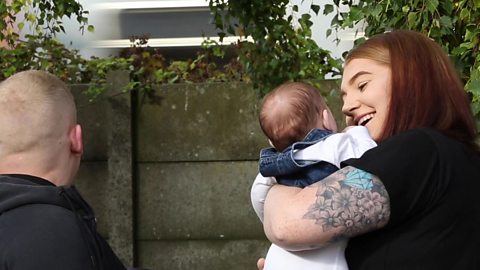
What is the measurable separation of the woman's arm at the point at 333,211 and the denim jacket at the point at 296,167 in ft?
0.46

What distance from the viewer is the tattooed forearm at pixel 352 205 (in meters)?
1.51

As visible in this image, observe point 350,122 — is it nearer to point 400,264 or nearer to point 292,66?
point 400,264

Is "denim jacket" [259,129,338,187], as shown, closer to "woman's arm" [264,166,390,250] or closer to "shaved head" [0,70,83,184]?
"woman's arm" [264,166,390,250]

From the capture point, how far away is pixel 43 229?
1555 mm

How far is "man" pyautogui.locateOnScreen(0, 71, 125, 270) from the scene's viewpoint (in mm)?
1539

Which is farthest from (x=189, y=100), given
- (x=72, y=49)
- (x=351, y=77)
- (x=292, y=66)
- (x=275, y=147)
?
(x=351, y=77)

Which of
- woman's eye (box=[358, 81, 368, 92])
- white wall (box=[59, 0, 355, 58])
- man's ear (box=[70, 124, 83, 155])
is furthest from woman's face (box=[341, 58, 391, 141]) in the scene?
white wall (box=[59, 0, 355, 58])

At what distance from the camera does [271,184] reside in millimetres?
1984

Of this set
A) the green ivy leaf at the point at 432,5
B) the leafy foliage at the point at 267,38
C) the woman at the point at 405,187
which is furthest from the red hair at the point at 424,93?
the leafy foliage at the point at 267,38

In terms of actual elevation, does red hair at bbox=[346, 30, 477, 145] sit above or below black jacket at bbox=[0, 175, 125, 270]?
above

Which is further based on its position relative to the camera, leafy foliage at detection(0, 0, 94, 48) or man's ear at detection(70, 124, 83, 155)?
leafy foliage at detection(0, 0, 94, 48)

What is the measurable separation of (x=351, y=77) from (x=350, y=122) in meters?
0.13

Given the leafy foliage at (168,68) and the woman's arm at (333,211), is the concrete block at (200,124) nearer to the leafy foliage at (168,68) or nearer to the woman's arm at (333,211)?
the leafy foliage at (168,68)

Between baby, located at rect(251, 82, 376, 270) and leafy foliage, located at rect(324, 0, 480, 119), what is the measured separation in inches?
32.8
